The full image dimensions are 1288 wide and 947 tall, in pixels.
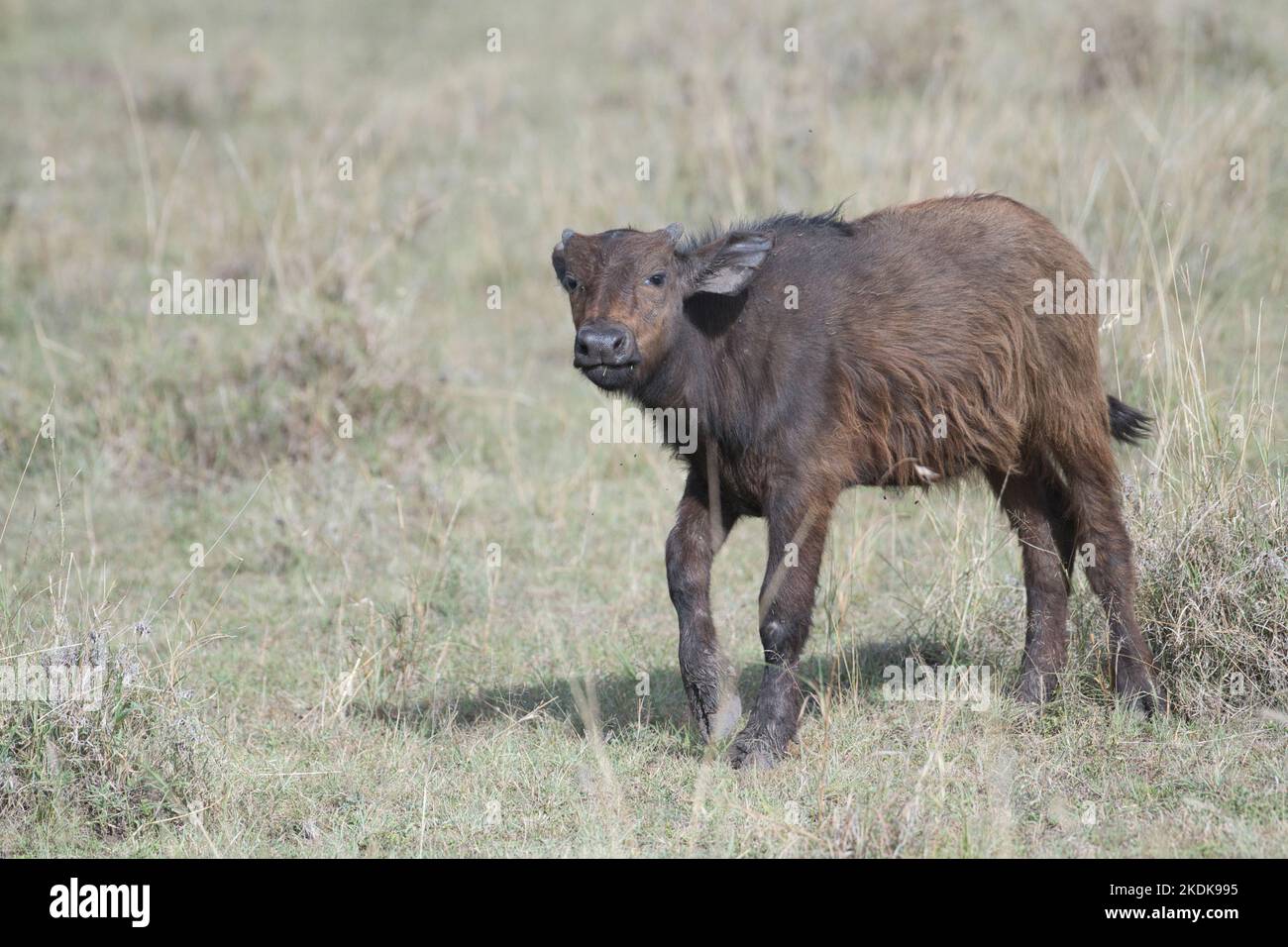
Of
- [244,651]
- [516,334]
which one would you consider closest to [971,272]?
[244,651]

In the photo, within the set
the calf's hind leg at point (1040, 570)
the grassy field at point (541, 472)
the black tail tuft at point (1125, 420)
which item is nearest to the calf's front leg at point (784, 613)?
the grassy field at point (541, 472)

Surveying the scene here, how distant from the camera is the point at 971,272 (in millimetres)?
6215

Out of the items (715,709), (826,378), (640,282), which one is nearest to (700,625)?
(715,709)

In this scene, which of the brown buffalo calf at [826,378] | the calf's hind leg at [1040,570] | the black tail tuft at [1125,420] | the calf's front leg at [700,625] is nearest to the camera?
the brown buffalo calf at [826,378]

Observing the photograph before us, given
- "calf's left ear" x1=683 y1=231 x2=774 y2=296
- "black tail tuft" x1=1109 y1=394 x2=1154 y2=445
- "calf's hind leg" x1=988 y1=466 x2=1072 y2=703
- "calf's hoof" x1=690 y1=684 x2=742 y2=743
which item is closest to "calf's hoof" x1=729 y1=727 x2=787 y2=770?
"calf's hoof" x1=690 y1=684 x2=742 y2=743

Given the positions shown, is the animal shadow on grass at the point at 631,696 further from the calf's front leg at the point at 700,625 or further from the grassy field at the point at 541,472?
the calf's front leg at the point at 700,625

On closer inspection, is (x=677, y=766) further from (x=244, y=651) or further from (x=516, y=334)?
(x=516, y=334)

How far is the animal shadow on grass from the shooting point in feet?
20.9

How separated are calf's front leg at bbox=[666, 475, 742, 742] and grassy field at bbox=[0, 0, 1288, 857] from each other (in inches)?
7.1

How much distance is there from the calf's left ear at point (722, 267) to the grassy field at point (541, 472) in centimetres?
152

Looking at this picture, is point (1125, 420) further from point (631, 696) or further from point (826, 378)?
point (631, 696)

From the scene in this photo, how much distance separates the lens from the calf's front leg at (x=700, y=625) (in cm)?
603

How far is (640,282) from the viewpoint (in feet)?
19.3

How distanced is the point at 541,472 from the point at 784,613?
3.64m
